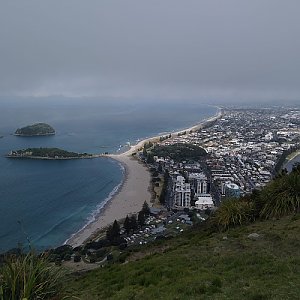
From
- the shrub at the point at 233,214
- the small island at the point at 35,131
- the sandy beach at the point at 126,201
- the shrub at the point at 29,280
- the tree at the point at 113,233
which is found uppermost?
the shrub at the point at 29,280

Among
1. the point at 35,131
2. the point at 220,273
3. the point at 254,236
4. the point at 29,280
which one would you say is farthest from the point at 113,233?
the point at 35,131

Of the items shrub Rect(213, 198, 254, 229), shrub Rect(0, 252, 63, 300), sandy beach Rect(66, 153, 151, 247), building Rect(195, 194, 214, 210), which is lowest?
sandy beach Rect(66, 153, 151, 247)

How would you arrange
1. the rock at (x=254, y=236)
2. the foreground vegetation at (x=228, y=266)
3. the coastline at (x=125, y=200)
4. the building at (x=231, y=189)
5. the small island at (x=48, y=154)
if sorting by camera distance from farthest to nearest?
the small island at (x=48, y=154) < the building at (x=231, y=189) < the coastline at (x=125, y=200) < the rock at (x=254, y=236) < the foreground vegetation at (x=228, y=266)

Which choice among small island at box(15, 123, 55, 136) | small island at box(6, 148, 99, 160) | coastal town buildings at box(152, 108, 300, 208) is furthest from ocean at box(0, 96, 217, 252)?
small island at box(15, 123, 55, 136)

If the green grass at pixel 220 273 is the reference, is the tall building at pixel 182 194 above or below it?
below

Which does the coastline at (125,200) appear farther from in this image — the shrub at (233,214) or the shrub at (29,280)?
the shrub at (29,280)

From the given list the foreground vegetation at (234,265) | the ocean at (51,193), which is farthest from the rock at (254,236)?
the ocean at (51,193)

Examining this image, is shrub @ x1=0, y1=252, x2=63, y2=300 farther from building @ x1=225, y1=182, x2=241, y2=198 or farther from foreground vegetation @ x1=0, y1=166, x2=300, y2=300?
building @ x1=225, y1=182, x2=241, y2=198
